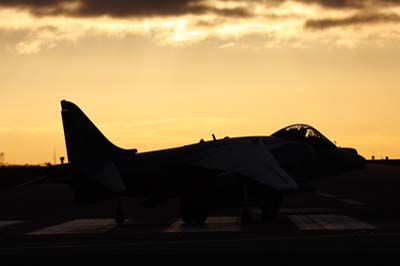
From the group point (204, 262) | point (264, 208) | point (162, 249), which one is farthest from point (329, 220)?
point (204, 262)

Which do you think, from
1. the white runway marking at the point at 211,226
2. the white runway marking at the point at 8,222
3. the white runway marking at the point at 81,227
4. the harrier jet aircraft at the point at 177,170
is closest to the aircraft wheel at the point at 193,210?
the harrier jet aircraft at the point at 177,170

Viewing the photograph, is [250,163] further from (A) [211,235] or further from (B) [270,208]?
(A) [211,235]

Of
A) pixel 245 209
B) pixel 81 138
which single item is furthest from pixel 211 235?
pixel 81 138

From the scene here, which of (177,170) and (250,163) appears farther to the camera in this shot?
(177,170)

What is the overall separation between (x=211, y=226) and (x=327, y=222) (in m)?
3.79

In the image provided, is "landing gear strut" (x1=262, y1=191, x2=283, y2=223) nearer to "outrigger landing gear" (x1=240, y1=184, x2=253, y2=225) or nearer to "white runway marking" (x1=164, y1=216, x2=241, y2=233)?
"white runway marking" (x1=164, y1=216, x2=241, y2=233)

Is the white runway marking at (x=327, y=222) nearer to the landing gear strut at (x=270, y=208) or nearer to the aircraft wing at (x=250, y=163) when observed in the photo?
the landing gear strut at (x=270, y=208)

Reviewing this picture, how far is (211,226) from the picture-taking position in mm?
27141

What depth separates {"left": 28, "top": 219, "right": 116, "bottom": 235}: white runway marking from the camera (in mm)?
26281

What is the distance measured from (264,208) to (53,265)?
45.6ft

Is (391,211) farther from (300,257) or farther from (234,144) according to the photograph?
(300,257)

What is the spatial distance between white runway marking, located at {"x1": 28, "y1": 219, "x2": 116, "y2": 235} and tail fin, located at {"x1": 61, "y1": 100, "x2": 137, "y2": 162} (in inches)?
91.1

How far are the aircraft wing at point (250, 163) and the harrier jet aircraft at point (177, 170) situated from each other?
32 mm

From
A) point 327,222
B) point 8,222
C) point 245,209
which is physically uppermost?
point 245,209
